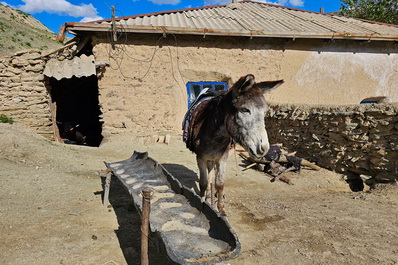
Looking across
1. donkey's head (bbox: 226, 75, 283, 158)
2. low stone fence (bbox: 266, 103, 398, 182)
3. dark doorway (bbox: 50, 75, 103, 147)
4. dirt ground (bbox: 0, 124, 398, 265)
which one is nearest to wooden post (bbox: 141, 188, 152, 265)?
dirt ground (bbox: 0, 124, 398, 265)

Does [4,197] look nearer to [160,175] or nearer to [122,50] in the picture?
[160,175]

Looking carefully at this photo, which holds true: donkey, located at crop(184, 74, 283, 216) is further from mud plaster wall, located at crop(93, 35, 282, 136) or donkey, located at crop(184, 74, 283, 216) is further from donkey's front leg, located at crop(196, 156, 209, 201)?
mud plaster wall, located at crop(93, 35, 282, 136)

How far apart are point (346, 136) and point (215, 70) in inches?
177

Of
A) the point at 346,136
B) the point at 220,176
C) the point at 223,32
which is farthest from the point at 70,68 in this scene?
the point at 346,136

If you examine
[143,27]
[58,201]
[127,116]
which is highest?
[143,27]

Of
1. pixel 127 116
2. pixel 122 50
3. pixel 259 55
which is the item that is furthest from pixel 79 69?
pixel 259 55

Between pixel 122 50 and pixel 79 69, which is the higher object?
pixel 122 50

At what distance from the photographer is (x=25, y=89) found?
782cm

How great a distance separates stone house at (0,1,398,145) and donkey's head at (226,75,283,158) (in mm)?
5775

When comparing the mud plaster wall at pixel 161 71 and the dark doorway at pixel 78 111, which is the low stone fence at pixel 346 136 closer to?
the mud plaster wall at pixel 161 71

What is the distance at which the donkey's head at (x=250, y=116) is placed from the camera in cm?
273

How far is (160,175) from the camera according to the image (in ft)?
14.8

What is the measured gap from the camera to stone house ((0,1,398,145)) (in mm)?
7988

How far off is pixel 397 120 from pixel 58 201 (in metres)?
6.32
